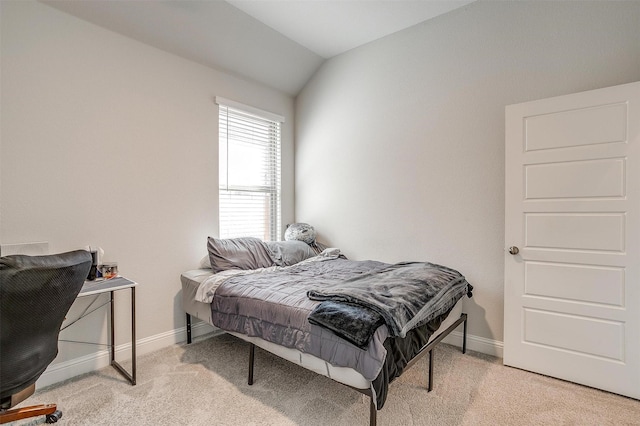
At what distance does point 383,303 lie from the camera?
164 cm

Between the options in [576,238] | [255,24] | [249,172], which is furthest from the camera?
[249,172]

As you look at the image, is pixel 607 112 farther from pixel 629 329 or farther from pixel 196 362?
pixel 196 362

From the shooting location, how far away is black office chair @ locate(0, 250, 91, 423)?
121 centimetres

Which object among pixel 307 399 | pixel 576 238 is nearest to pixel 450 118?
pixel 576 238

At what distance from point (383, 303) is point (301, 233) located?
6.57ft

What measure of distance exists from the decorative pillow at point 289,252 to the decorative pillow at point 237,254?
8 cm

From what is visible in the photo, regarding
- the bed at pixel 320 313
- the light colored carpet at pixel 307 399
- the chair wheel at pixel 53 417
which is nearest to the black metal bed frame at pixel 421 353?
the bed at pixel 320 313

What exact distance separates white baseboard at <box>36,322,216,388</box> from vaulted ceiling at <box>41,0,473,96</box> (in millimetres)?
2460

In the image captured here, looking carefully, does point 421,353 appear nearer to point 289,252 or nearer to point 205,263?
point 289,252

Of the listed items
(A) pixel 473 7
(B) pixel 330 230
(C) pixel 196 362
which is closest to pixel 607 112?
(A) pixel 473 7

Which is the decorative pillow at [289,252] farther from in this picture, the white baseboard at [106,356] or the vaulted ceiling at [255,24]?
the vaulted ceiling at [255,24]

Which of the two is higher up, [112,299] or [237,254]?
[237,254]

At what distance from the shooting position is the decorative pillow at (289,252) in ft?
10.2

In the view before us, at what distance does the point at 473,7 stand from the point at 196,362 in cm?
369
